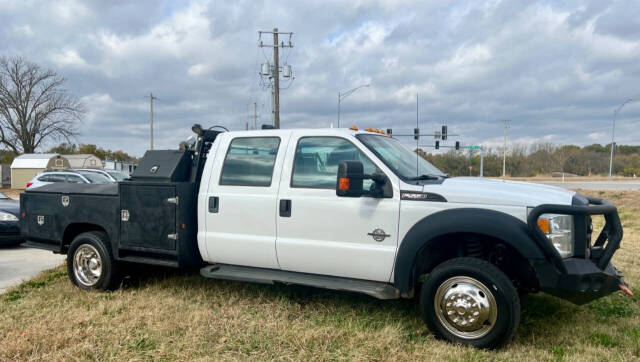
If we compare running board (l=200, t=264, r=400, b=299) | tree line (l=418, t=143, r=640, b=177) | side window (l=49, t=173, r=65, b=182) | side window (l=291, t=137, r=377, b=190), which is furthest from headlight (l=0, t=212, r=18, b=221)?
tree line (l=418, t=143, r=640, b=177)

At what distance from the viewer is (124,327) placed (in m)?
4.27

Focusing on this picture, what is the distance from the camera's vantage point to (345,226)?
4262mm

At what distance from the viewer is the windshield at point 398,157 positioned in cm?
436

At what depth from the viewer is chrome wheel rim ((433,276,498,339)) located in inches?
149

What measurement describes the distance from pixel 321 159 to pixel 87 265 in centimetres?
321

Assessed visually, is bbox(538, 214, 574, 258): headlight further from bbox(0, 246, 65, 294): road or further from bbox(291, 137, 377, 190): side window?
bbox(0, 246, 65, 294): road

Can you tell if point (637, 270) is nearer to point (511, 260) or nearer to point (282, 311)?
point (511, 260)

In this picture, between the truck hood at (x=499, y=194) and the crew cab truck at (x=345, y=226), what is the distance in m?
0.01

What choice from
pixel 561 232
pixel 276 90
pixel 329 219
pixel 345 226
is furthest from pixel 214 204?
pixel 276 90

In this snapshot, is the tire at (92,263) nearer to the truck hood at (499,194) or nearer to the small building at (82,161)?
the truck hood at (499,194)

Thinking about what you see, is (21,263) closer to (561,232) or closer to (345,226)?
(345,226)

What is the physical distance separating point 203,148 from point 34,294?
2.60 metres

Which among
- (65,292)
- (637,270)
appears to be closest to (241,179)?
(65,292)

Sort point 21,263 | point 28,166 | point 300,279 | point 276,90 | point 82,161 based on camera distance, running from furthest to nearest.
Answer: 1. point 82,161
2. point 28,166
3. point 276,90
4. point 21,263
5. point 300,279
